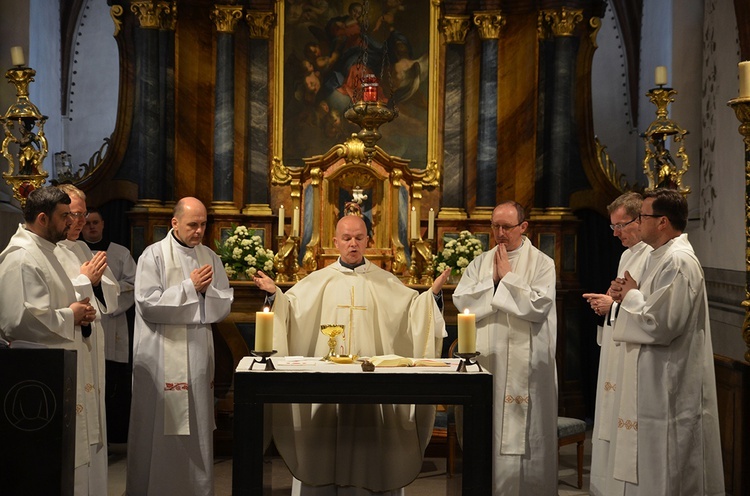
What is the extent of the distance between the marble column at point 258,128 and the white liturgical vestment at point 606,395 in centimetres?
433

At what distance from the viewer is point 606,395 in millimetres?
6711

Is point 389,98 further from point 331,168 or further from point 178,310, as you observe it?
point 178,310

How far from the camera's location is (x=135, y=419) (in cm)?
705

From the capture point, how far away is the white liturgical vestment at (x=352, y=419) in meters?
6.18

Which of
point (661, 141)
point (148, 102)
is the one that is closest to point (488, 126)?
point (661, 141)

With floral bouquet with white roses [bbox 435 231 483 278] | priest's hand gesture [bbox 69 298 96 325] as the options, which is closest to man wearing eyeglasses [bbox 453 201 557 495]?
floral bouquet with white roses [bbox 435 231 483 278]

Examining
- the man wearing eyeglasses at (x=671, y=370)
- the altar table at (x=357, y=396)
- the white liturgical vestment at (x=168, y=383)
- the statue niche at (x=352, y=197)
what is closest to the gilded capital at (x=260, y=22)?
the statue niche at (x=352, y=197)

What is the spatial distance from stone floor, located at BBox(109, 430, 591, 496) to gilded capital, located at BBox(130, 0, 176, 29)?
425 centimetres

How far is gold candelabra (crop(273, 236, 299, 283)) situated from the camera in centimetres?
961

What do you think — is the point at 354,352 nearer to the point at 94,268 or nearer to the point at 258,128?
the point at 94,268

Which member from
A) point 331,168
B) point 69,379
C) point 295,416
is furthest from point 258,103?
point 69,379

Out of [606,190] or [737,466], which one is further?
[606,190]

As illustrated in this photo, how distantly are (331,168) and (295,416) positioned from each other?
13.5ft

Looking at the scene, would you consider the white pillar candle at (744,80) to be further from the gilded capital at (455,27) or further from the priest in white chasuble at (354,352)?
the gilded capital at (455,27)
